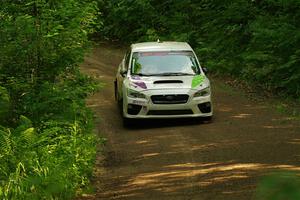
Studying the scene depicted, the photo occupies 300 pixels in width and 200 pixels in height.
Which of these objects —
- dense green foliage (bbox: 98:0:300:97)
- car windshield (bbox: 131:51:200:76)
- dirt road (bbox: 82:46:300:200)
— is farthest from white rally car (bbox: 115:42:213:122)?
dense green foliage (bbox: 98:0:300:97)

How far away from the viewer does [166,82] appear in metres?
11.7

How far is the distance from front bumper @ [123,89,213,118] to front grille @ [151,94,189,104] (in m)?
0.05

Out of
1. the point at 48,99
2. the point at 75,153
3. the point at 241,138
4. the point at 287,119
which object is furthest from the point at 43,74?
the point at 287,119

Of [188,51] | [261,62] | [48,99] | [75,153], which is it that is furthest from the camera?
[261,62]

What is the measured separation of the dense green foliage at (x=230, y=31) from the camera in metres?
16.0

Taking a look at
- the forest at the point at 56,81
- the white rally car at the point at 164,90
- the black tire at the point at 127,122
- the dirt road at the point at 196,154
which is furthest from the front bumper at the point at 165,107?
the forest at the point at 56,81

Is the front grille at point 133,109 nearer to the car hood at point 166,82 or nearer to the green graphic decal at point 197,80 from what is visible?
the car hood at point 166,82

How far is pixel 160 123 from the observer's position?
1233cm

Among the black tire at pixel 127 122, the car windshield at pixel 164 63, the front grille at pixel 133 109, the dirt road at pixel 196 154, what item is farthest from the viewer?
the car windshield at pixel 164 63

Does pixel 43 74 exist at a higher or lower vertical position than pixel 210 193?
higher

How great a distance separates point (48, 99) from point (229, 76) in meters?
11.5

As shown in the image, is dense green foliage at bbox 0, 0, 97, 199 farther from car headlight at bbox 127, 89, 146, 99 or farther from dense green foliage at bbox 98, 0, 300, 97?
dense green foliage at bbox 98, 0, 300, 97

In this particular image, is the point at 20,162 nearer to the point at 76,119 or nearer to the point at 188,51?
the point at 76,119

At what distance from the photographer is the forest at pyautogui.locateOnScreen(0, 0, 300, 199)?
255 inches
